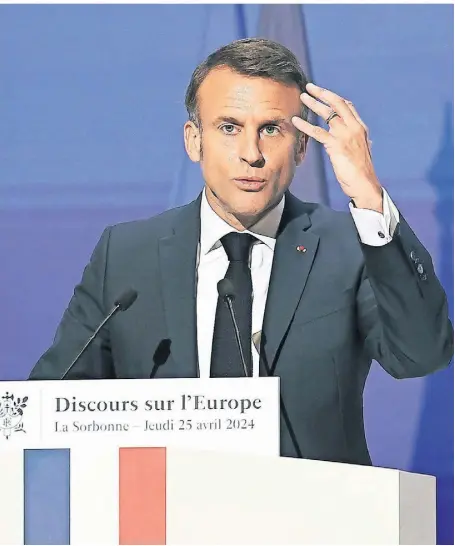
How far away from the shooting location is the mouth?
430 centimetres

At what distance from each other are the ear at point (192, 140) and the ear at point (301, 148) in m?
0.37

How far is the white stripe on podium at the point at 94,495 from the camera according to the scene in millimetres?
2912

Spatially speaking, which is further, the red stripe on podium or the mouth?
the mouth

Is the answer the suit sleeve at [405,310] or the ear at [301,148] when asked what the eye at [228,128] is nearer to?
the ear at [301,148]

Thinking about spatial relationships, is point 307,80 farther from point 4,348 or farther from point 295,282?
point 4,348

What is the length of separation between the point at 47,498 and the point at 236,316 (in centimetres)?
141

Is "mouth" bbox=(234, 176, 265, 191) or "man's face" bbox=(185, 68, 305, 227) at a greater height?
"man's face" bbox=(185, 68, 305, 227)

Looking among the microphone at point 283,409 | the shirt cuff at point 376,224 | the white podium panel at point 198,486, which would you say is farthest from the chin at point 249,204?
the white podium panel at point 198,486

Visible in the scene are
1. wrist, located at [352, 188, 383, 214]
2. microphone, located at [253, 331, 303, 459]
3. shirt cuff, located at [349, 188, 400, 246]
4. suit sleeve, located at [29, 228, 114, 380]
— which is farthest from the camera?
suit sleeve, located at [29, 228, 114, 380]

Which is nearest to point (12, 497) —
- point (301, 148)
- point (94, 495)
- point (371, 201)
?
point (94, 495)

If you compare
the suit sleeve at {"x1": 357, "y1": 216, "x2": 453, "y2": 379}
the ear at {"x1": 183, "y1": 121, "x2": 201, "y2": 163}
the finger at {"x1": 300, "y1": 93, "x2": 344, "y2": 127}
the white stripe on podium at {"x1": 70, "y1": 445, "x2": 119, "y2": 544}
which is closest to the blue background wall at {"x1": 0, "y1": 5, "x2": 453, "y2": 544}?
the ear at {"x1": 183, "y1": 121, "x2": 201, "y2": 163}

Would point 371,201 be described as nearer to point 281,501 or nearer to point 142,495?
point 281,501

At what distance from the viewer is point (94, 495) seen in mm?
2932

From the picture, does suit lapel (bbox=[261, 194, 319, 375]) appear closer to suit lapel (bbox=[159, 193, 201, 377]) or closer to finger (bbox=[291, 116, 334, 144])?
suit lapel (bbox=[159, 193, 201, 377])
